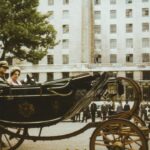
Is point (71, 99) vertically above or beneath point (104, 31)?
beneath

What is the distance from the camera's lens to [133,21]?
6297 cm

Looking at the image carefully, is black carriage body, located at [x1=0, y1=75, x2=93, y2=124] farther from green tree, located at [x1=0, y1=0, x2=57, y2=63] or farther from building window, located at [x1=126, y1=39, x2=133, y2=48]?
building window, located at [x1=126, y1=39, x2=133, y2=48]

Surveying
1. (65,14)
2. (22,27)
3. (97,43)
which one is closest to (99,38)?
(97,43)

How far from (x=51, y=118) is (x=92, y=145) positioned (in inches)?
35.0

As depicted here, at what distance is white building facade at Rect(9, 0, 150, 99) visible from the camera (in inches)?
2403

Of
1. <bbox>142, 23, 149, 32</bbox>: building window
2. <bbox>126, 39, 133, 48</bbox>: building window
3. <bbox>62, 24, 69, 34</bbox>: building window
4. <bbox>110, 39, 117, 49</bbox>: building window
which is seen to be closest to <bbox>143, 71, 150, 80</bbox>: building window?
<bbox>126, 39, 133, 48</bbox>: building window

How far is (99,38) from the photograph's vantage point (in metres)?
63.2

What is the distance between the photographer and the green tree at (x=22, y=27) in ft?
102

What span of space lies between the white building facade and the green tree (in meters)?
29.1

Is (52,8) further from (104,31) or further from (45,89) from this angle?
(45,89)

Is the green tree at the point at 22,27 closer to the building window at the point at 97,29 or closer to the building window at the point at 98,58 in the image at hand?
the building window at the point at 98,58

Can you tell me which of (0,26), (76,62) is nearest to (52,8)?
(76,62)

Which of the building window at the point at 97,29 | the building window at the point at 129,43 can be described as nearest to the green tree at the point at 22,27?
the building window at the point at 129,43

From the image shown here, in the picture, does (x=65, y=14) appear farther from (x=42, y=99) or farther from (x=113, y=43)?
(x=42, y=99)
